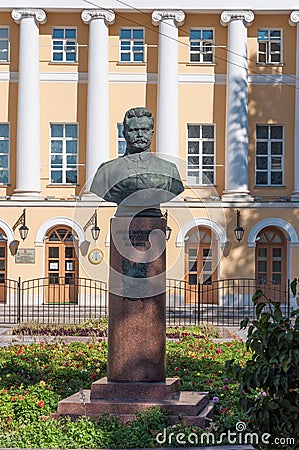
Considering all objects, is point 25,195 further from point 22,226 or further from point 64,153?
point 64,153

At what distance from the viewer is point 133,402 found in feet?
30.4

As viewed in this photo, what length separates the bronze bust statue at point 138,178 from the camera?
9867 mm

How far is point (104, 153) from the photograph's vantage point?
94.8ft

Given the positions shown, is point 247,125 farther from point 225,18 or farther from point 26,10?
point 26,10

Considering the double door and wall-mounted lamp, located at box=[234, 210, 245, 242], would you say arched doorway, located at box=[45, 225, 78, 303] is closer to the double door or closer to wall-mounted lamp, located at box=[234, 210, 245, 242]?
the double door

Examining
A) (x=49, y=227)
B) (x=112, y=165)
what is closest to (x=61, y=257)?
(x=49, y=227)

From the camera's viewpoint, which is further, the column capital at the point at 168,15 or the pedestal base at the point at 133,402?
the column capital at the point at 168,15

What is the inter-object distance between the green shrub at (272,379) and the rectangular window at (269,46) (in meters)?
24.6

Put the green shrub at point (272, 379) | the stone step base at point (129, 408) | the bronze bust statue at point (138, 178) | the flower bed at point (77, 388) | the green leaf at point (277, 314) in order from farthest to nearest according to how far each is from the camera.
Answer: the bronze bust statue at point (138, 178) → the stone step base at point (129, 408) → the flower bed at point (77, 388) → the green leaf at point (277, 314) → the green shrub at point (272, 379)

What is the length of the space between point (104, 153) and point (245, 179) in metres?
4.64

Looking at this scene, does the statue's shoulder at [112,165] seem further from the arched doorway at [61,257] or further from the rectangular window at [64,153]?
the rectangular window at [64,153]

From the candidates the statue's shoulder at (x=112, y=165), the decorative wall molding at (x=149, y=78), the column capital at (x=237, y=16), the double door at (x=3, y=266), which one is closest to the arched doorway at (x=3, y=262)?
the double door at (x=3, y=266)

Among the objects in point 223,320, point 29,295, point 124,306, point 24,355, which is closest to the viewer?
point 124,306

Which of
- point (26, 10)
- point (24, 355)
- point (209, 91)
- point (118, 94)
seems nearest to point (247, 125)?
point (209, 91)
